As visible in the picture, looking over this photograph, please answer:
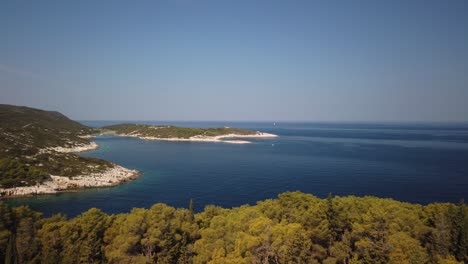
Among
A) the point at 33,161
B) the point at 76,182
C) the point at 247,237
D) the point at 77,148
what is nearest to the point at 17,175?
the point at 76,182

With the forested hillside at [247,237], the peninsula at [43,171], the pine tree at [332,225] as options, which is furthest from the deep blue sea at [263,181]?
the pine tree at [332,225]

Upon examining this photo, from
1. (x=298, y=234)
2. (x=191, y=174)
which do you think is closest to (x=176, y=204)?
(x=191, y=174)

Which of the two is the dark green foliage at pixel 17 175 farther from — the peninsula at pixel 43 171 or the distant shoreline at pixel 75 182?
the distant shoreline at pixel 75 182

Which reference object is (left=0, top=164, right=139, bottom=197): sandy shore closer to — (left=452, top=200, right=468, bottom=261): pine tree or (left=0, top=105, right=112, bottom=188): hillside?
(left=0, top=105, right=112, bottom=188): hillside

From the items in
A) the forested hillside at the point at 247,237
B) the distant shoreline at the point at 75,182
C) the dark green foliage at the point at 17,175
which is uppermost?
the forested hillside at the point at 247,237

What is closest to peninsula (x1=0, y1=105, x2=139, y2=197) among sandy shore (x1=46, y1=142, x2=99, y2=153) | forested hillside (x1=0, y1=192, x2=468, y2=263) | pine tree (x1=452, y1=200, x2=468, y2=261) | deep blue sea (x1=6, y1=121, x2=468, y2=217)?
deep blue sea (x1=6, y1=121, x2=468, y2=217)

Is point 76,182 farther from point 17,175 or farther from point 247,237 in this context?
point 247,237

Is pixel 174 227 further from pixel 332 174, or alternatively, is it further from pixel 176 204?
pixel 332 174
